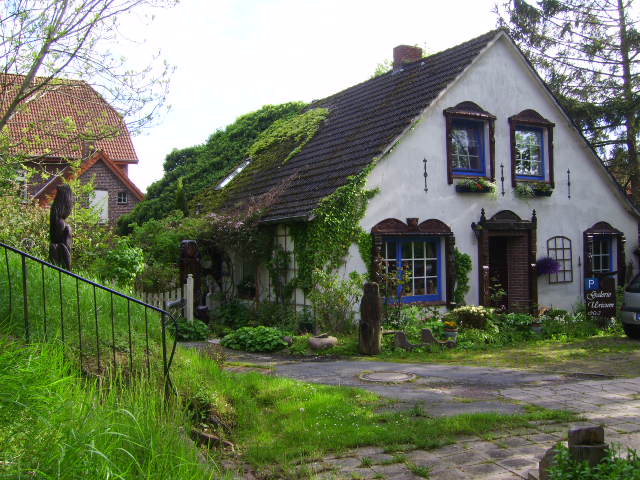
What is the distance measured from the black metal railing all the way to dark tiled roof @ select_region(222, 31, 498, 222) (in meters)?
6.56

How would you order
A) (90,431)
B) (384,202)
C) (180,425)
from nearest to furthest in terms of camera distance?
(90,431), (180,425), (384,202)

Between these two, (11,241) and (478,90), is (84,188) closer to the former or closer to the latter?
(11,241)

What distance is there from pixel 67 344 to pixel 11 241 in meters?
8.24

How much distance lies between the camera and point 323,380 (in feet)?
27.7

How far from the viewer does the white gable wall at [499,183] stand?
13.9m

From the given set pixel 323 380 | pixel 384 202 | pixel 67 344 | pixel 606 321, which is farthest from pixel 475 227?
pixel 67 344

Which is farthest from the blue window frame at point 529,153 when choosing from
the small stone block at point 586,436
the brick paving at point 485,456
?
the small stone block at point 586,436

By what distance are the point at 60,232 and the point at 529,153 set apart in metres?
12.0

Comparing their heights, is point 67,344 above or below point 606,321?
above

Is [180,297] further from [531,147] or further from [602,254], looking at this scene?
[602,254]

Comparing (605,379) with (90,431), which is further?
(605,379)

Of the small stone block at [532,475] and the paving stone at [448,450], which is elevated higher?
the small stone block at [532,475]

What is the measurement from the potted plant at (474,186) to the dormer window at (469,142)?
25 centimetres

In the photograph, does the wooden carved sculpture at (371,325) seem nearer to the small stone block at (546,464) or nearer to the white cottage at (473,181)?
the white cottage at (473,181)
